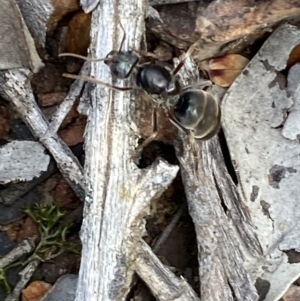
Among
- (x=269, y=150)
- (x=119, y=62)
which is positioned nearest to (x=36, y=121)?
(x=119, y=62)

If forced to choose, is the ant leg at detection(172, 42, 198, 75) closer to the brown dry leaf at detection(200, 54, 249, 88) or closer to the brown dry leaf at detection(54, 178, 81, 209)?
the brown dry leaf at detection(200, 54, 249, 88)

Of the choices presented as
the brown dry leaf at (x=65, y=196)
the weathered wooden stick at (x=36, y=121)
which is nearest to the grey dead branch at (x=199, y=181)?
the weathered wooden stick at (x=36, y=121)

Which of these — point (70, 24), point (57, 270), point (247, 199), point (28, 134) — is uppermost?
point (70, 24)

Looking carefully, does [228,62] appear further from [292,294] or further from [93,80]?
[292,294]

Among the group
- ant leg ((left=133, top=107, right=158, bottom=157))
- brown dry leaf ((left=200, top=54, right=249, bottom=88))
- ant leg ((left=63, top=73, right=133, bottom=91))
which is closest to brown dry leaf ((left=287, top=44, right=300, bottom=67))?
brown dry leaf ((left=200, top=54, right=249, bottom=88))

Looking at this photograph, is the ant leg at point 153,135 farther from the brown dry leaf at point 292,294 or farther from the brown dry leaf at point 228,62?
the brown dry leaf at point 292,294

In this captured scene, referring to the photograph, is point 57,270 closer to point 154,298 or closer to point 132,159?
point 154,298

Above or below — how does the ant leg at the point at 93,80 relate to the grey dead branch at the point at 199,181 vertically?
above

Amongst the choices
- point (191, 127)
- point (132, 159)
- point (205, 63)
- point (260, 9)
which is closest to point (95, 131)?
point (132, 159)
